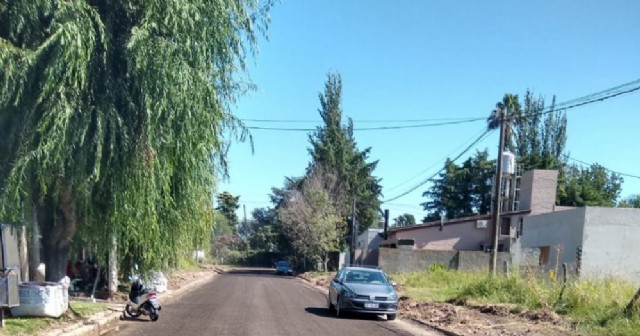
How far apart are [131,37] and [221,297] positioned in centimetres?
1601

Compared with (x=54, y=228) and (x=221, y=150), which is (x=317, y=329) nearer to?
(x=221, y=150)

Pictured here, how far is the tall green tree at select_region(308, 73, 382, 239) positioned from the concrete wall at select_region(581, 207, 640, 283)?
4270 centimetres

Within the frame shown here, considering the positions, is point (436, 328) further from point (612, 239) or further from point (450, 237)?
point (450, 237)

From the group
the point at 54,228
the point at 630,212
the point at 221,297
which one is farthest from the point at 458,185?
the point at 54,228

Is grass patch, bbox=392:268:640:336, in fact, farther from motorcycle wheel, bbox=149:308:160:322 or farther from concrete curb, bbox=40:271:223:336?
concrete curb, bbox=40:271:223:336

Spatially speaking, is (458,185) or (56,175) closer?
(56,175)

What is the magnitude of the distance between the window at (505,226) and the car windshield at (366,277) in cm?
3131

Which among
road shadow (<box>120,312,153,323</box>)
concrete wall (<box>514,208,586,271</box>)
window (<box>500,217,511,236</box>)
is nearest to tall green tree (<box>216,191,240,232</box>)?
window (<box>500,217,511,236</box>)

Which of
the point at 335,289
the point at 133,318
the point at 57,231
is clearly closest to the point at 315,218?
the point at 335,289

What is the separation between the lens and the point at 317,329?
1503 centimetres

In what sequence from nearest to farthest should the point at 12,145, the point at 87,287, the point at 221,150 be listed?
1. the point at 12,145
2. the point at 221,150
3. the point at 87,287

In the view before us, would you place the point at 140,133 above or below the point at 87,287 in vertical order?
above

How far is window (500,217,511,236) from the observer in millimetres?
49375

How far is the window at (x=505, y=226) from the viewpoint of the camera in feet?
162
